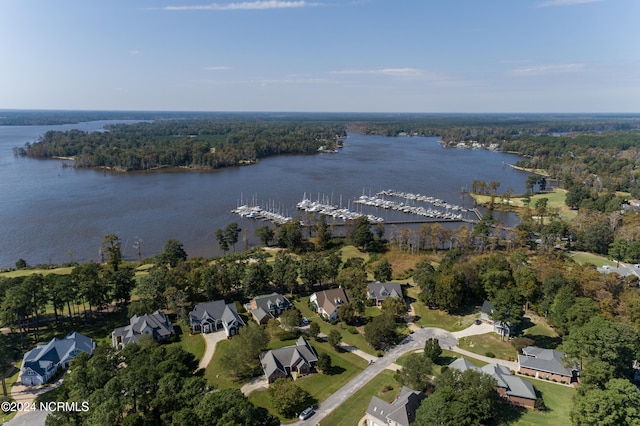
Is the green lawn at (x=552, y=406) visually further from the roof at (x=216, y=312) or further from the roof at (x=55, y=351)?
the roof at (x=55, y=351)

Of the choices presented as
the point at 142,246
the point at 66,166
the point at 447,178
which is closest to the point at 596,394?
the point at 142,246

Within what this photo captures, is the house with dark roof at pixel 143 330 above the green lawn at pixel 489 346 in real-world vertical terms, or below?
above

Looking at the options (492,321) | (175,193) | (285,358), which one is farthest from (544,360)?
(175,193)

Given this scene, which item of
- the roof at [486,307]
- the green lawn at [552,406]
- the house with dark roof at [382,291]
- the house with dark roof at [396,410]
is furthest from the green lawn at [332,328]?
the roof at [486,307]

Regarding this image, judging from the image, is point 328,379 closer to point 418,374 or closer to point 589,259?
point 418,374

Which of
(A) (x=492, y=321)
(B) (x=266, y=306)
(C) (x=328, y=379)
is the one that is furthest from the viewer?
(B) (x=266, y=306)

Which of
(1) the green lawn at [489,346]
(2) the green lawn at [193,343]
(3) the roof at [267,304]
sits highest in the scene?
(3) the roof at [267,304]
